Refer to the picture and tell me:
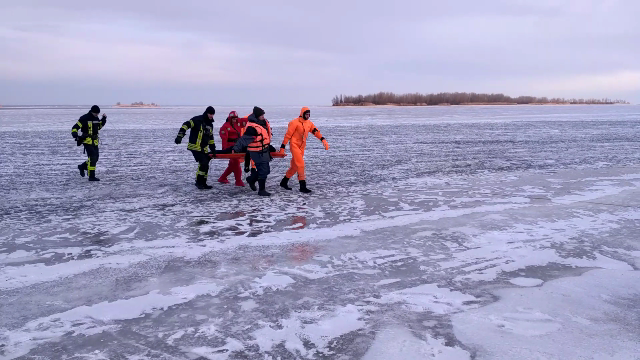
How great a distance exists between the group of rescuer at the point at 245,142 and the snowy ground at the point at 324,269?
426 millimetres

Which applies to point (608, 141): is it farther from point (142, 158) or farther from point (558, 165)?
point (142, 158)

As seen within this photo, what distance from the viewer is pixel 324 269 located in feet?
16.6

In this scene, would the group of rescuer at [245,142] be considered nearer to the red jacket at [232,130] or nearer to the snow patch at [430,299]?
the red jacket at [232,130]

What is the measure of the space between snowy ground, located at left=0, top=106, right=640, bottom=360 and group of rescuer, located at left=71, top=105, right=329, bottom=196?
426mm

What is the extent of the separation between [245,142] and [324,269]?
4.34m

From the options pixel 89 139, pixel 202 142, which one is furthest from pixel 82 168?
pixel 202 142

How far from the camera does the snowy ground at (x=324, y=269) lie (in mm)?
3521

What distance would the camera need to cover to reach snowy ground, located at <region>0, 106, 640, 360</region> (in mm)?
3521

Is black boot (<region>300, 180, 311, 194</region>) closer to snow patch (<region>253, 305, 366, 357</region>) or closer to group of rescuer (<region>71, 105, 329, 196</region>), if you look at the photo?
group of rescuer (<region>71, 105, 329, 196</region>)

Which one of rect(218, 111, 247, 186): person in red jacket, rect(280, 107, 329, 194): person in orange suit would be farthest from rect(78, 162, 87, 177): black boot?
rect(280, 107, 329, 194): person in orange suit

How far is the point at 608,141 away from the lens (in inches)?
744

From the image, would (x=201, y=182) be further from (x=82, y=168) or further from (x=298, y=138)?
(x=82, y=168)

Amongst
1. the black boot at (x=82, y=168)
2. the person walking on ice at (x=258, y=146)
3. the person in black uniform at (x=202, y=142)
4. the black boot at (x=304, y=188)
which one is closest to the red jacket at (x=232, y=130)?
the person in black uniform at (x=202, y=142)

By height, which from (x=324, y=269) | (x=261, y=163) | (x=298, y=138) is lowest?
(x=324, y=269)
